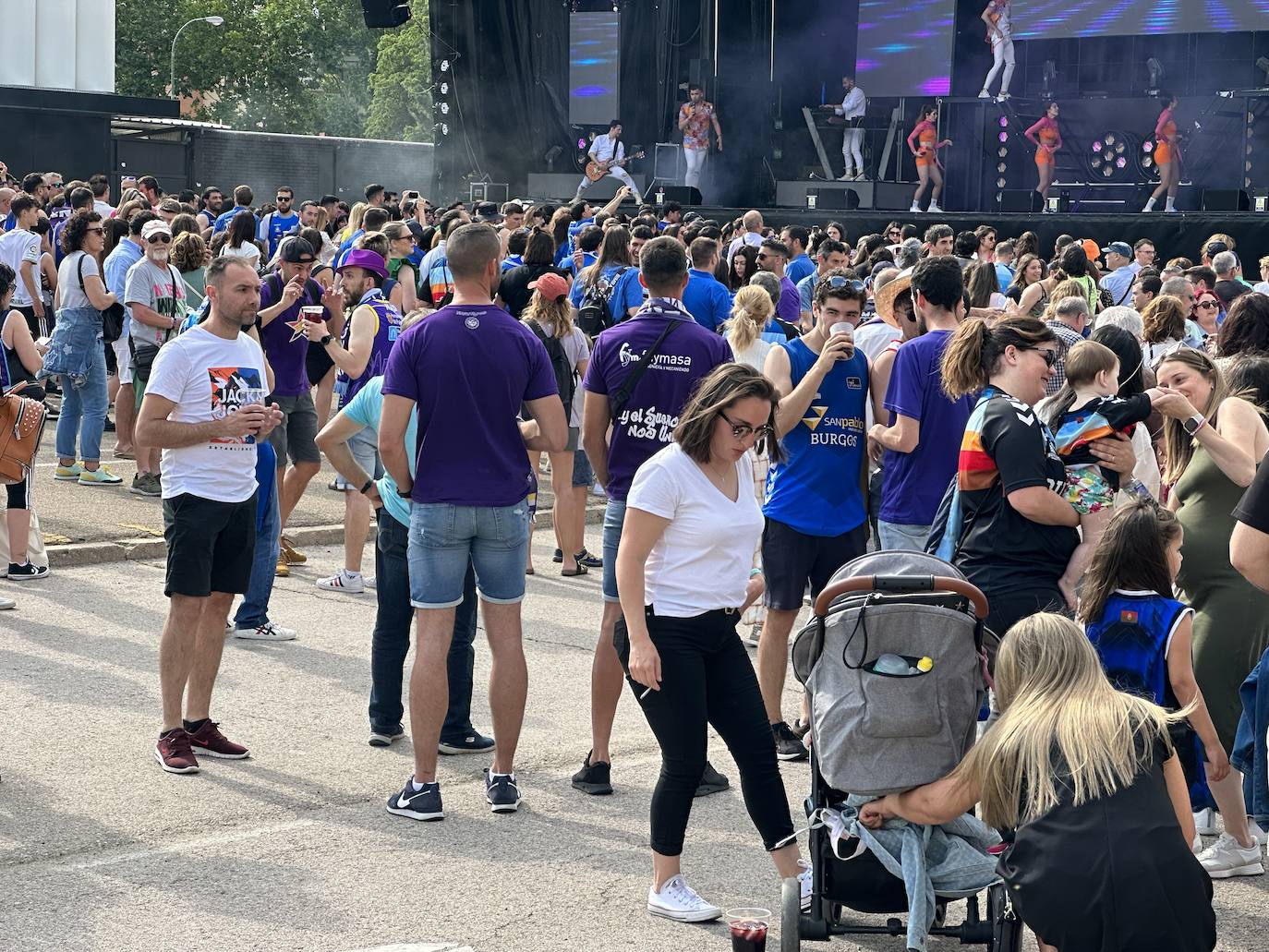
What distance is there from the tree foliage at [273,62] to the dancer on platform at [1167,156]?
48140 mm

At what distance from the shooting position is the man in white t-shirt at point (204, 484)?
5.76 metres

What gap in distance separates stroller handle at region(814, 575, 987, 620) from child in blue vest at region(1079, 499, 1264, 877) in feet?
1.70

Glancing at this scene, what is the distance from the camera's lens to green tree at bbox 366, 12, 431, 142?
6969 centimetres

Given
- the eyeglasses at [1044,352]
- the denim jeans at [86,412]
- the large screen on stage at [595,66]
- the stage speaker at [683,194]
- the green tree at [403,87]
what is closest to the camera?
the eyeglasses at [1044,352]

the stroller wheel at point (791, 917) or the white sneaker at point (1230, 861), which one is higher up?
the stroller wheel at point (791, 917)

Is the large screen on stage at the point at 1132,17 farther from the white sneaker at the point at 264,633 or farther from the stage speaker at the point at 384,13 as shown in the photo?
the white sneaker at the point at 264,633

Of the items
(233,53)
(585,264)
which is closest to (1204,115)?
(585,264)

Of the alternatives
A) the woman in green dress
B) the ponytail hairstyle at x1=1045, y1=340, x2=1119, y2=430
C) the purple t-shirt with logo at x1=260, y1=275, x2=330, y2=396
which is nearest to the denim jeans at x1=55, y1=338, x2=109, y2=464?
the purple t-shirt with logo at x1=260, y1=275, x2=330, y2=396

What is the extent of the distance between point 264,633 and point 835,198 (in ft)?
62.4

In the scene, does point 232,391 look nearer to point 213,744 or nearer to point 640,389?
point 213,744

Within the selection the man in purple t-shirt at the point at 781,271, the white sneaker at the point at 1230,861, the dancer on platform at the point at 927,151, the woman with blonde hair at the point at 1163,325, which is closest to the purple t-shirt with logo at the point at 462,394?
the white sneaker at the point at 1230,861

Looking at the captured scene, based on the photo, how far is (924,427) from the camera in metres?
6.09

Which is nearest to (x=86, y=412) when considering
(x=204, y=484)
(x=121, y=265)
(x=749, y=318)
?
Answer: (x=121, y=265)

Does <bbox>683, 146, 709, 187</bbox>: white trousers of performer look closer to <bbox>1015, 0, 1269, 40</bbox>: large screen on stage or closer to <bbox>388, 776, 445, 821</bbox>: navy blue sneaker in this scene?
<bbox>1015, 0, 1269, 40</bbox>: large screen on stage
